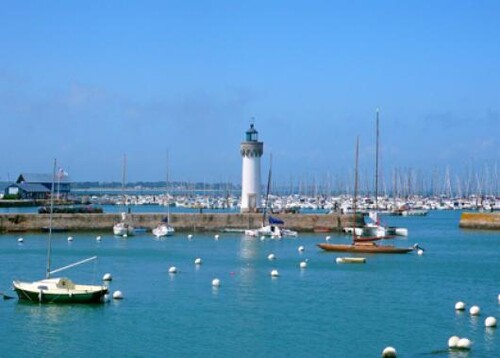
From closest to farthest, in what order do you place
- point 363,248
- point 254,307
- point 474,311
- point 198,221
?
point 474,311, point 254,307, point 363,248, point 198,221

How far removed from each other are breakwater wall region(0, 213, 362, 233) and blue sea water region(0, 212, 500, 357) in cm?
1183

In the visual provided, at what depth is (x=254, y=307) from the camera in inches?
1310

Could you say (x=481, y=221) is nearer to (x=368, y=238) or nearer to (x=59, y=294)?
(x=368, y=238)

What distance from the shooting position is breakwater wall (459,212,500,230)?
80131mm

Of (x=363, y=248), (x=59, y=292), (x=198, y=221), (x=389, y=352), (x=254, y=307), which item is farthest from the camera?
(x=198, y=221)

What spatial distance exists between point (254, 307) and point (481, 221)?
53807 mm

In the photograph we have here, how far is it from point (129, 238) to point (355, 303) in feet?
107

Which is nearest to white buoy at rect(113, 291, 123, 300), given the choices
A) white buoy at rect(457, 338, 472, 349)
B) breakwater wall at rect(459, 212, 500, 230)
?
white buoy at rect(457, 338, 472, 349)

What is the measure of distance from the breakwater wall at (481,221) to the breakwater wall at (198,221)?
15540 millimetres

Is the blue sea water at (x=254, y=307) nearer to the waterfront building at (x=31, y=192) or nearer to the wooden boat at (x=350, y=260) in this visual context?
the wooden boat at (x=350, y=260)

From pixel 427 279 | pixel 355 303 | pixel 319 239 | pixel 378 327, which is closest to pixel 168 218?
pixel 319 239

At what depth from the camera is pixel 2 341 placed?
27000 mm

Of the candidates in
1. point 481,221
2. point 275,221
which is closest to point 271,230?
point 275,221

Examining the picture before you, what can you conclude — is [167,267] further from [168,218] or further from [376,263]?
[168,218]
